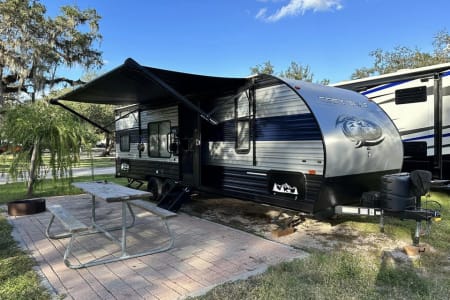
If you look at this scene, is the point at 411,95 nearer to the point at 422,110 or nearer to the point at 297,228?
the point at 422,110

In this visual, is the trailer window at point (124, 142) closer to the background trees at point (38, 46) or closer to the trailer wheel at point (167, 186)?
the trailer wheel at point (167, 186)

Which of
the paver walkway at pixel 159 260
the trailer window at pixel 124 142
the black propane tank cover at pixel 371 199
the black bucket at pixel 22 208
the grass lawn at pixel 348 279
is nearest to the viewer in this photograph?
the grass lawn at pixel 348 279

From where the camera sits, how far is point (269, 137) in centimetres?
564

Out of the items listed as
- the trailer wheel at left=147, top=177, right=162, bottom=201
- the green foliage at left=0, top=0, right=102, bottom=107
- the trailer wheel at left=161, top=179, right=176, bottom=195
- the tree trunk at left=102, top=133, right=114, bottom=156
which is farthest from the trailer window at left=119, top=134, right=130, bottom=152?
the tree trunk at left=102, top=133, right=114, bottom=156

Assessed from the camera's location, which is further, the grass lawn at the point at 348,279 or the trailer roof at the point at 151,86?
the trailer roof at the point at 151,86

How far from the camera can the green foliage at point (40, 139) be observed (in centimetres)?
784

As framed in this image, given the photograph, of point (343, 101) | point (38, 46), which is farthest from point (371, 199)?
point (38, 46)

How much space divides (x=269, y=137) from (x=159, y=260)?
2.50m

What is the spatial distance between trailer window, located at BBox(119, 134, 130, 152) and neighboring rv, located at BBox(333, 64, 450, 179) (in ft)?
21.0

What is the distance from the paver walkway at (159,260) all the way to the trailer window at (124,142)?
3.89 metres

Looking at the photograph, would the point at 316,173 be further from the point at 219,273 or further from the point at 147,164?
the point at 147,164

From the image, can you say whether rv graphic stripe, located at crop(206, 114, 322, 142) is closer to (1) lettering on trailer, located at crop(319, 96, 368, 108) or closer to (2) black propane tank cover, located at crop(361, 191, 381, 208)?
(1) lettering on trailer, located at crop(319, 96, 368, 108)

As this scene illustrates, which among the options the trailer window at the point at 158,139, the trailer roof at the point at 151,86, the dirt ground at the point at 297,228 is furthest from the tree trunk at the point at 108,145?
the dirt ground at the point at 297,228

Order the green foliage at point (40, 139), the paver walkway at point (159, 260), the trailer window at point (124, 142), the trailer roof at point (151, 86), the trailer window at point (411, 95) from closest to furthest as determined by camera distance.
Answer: the paver walkway at point (159, 260) < the trailer roof at point (151, 86) < the trailer window at point (411, 95) < the green foliage at point (40, 139) < the trailer window at point (124, 142)
